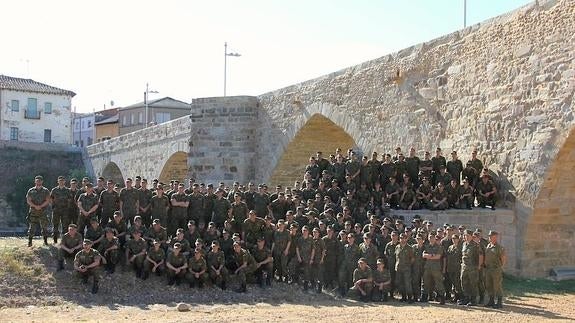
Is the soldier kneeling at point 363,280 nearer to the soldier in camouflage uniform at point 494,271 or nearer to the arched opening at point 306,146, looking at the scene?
the soldier in camouflage uniform at point 494,271

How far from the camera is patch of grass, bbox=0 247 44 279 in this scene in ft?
35.3

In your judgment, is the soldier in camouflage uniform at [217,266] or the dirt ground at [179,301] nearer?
the dirt ground at [179,301]

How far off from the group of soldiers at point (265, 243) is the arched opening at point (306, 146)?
19.4 ft

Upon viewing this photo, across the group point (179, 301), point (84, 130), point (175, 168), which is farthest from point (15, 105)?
point (179, 301)

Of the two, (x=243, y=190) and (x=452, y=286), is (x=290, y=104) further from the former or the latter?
A: (x=452, y=286)

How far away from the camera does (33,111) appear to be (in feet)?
143

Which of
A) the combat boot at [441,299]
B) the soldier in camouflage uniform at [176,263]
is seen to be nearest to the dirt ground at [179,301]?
the combat boot at [441,299]

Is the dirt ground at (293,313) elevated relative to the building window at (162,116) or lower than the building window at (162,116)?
lower

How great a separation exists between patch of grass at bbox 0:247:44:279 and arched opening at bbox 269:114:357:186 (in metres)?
8.78

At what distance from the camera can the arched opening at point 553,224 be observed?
479 inches

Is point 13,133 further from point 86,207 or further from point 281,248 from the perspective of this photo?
point 281,248

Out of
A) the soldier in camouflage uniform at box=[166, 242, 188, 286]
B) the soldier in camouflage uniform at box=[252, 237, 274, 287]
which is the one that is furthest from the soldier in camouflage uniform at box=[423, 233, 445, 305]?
the soldier in camouflage uniform at box=[166, 242, 188, 286]

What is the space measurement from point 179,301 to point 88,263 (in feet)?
4.44

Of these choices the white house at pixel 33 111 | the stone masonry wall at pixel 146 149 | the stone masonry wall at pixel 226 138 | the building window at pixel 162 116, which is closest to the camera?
the stone masonry wall at pixel 226 138
